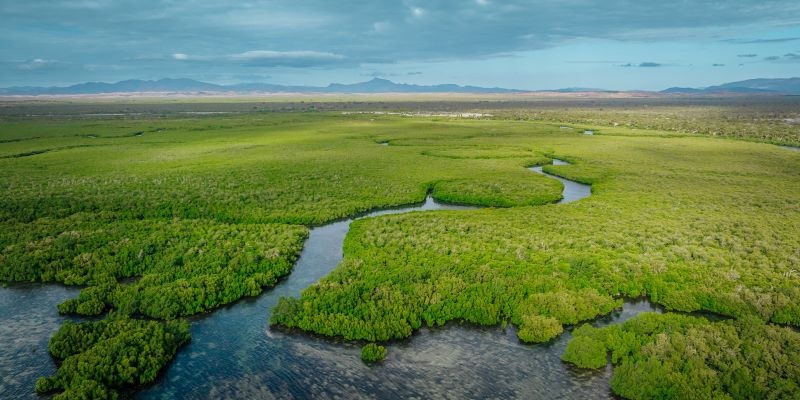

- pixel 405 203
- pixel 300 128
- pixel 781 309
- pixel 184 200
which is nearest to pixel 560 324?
pixel 781 309

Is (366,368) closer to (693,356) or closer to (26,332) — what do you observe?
(693,356)

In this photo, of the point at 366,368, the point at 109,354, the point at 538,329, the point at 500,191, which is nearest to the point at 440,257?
the point at 538,329

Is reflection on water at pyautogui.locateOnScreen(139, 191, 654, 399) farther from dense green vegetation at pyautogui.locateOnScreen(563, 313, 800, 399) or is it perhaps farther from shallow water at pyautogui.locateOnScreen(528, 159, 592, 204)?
shallow water at pyautogui.locateOnScreen(528, 159, 592, 204)

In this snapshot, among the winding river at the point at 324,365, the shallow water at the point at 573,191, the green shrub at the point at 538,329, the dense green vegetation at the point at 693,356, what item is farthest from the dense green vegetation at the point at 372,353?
the shallow water at the point at 573,191

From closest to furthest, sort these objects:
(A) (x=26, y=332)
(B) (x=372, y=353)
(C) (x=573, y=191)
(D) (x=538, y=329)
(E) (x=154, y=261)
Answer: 1. (B) (x=372, y=353)
2. (D) (x=538, y=329)
3. (A) (x=26, y=332)
4. (E) (x=154, y=261)
5. (C) (x=573, y=191)

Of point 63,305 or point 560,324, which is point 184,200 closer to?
point 63,305

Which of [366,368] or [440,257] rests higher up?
[440,257]

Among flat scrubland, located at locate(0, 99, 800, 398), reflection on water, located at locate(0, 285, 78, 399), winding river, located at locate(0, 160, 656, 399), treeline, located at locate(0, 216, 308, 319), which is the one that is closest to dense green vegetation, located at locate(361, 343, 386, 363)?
flat scrubland, located at locate(0, 99, 800, 398)

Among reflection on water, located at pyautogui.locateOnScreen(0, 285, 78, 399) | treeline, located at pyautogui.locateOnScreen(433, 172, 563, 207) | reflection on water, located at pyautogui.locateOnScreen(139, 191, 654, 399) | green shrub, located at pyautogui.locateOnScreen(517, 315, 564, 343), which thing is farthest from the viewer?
treeline, located at pyautogui.locateOnScreen(433, 172, 563, 207)
